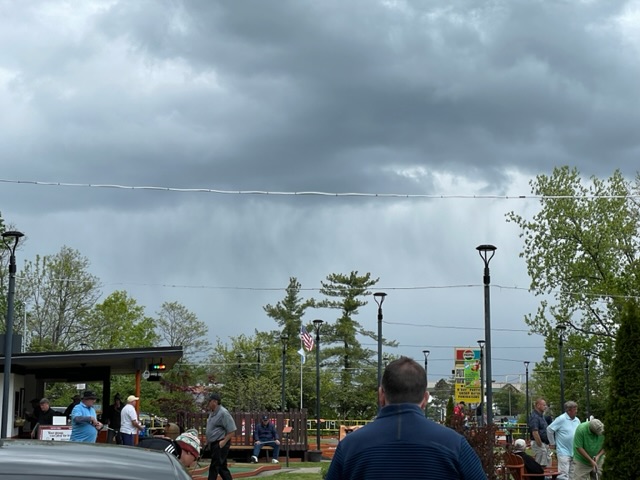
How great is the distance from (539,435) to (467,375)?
2025 cm

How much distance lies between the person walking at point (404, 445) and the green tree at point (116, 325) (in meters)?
58.7

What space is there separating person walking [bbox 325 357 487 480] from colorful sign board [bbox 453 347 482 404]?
114 ft

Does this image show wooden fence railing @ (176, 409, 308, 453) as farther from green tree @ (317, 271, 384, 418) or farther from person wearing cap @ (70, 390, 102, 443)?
green tree @ (317, 271, 384, 418)

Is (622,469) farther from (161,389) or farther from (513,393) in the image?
(513,393)

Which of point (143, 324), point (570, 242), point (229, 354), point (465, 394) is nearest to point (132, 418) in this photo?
point (465, 394)

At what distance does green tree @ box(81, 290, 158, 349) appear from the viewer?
62094 millimetres

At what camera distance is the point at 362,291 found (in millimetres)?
89188

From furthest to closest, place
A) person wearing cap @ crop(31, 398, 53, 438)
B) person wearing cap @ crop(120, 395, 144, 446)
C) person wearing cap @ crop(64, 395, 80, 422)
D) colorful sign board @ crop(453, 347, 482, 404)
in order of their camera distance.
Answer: colorful sign board @ crop(453, 347, 482, 404) → person wearing cap @ crop(64, 395, 80, 422) → person wearing cap @ crop(31, 398, 53, 438) → person wearing cap @ crop(120, 395, 144, 446)

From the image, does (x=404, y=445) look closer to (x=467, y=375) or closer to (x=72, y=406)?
(x=72, y=406)

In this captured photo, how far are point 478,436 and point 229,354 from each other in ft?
220

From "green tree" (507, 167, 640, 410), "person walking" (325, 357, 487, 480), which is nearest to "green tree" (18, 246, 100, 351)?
"green tree" (507, 167, 640, 410)

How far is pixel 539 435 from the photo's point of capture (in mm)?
20641

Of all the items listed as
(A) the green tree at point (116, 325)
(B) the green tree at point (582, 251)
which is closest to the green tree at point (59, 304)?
(A) the green tree at point (116, 325)

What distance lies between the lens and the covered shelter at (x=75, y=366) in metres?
28.5
